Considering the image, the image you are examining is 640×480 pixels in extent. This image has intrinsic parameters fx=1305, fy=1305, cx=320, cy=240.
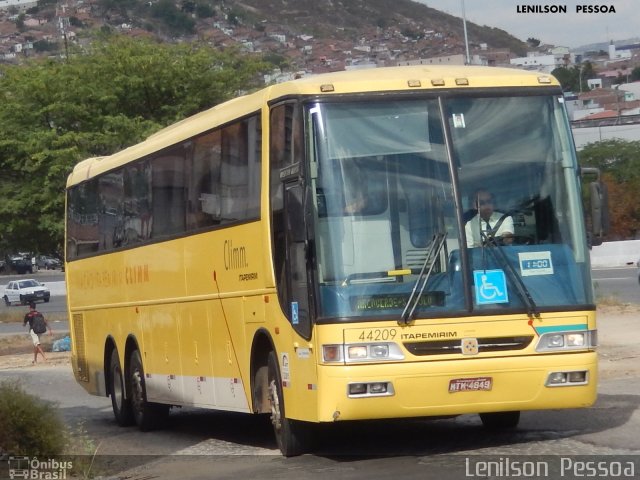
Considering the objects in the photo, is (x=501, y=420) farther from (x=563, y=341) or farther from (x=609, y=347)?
(x=609, y=347)

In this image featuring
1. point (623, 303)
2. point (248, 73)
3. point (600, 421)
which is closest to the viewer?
point (600, 421)

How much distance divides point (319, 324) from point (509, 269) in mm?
1649

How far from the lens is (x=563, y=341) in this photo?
426 inches

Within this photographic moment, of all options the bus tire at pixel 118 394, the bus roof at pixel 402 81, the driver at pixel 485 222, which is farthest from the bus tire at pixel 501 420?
the bus tire at pixel 118 394

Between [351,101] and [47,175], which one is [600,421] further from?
[47,175]

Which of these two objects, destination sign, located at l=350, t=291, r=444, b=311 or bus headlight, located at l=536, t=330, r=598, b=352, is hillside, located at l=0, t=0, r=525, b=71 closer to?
bus headlight, located at l=536, t=330, r=598, b=352

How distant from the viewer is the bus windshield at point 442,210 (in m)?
10.7

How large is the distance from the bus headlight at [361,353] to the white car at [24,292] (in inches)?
2063

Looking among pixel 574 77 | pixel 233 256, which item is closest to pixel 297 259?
pixel 233 256

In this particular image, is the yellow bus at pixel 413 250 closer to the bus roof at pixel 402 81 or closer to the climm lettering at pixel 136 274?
the bus roof at pixel 402 81

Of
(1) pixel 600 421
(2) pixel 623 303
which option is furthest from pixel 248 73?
(1) pixel 600 421

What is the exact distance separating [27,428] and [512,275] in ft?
14.7

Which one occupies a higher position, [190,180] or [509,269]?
[190,180]

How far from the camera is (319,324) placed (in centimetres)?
1062
